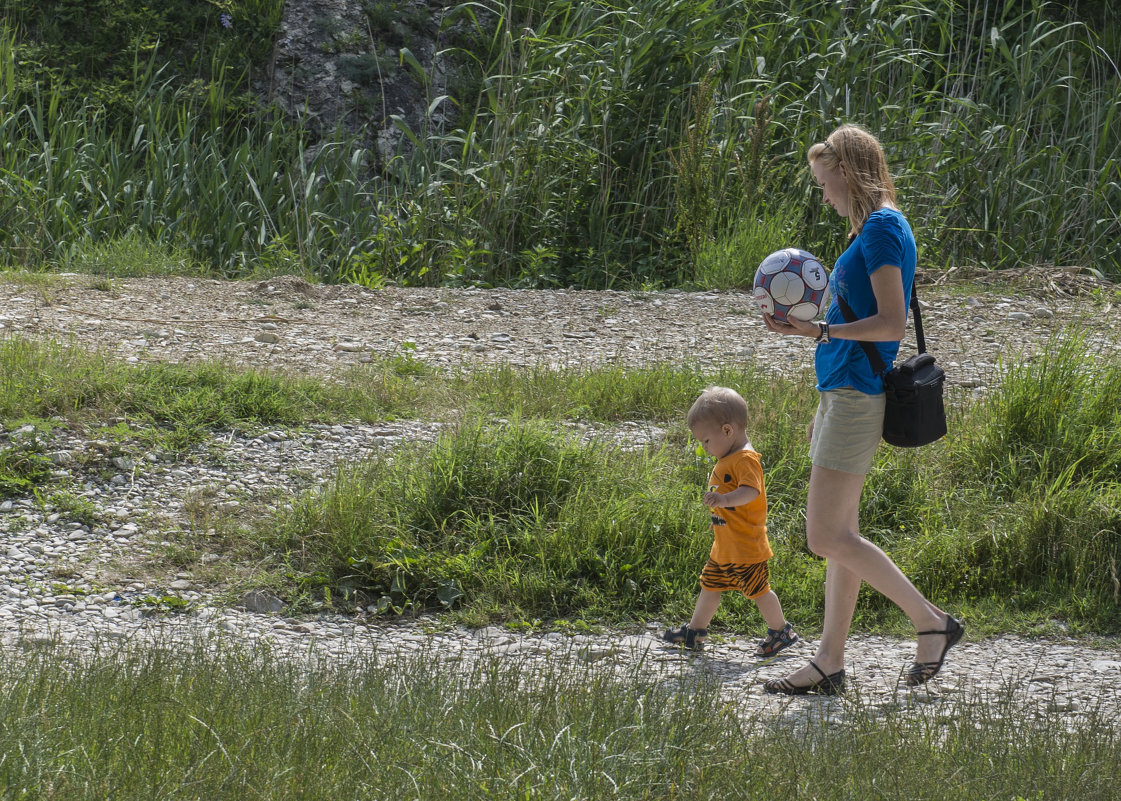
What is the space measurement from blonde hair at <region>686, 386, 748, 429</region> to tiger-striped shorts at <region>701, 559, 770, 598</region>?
0.56m

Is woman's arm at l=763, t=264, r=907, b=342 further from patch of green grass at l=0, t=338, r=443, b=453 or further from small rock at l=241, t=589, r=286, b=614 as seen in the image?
patch of green grass at l=0, t=338, r=443, b=453

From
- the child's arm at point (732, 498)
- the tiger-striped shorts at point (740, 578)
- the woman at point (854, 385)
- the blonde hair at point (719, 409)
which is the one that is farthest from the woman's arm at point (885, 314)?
the tiger-striped shorts at point (740, 578)

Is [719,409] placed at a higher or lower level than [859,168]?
lower

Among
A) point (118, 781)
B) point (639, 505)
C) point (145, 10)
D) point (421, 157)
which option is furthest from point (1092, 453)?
point (145, 10)

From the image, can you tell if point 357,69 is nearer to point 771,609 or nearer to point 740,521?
point 740,521

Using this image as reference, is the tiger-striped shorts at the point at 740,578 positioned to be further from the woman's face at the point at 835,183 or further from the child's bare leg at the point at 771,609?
the woman's face at the point at 835,183

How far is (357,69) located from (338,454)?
29.6 feet

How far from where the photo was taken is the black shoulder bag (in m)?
3.85

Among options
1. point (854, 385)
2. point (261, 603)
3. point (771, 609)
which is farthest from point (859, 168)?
point (261, 603)

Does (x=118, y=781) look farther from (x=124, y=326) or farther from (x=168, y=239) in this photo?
(x=168, y=239)

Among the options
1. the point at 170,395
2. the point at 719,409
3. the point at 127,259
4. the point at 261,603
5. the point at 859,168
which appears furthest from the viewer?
the point at 127,259

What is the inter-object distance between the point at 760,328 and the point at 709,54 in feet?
12.3

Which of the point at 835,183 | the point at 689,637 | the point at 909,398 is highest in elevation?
the point at 835,183

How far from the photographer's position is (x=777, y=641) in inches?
175
